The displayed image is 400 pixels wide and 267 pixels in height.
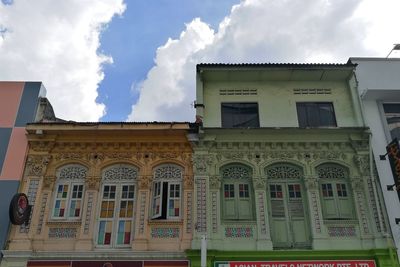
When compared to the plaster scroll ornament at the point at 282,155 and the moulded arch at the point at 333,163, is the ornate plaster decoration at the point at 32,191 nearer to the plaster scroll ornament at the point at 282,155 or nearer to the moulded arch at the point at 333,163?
the plaster scroll ornament at the point at 282,155

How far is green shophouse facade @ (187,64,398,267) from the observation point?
12.1 metres

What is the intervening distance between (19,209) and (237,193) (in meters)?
6.90

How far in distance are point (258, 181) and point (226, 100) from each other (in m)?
3.47

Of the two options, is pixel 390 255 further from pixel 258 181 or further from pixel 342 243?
pixel 258 181

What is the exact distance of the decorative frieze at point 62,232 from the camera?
12.4 meters

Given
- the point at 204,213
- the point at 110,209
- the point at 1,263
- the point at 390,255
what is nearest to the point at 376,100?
the point at 390,255

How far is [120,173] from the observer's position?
13562mm

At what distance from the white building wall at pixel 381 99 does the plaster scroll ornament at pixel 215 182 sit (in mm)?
5370

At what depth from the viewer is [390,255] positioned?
1166 centimetres

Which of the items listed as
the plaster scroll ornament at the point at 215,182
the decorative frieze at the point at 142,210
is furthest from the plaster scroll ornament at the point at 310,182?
the decorative frieze at the point at 142,210

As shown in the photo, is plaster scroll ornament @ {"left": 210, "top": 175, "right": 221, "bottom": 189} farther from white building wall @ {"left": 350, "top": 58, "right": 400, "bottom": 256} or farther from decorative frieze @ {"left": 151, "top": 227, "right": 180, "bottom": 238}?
white building wall @ {"left": 350, "top": 58, "right": 400, "bottom": 256}

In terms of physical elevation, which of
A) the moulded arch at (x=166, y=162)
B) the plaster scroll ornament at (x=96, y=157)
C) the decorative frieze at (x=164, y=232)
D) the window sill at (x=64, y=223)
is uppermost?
the plaster scroll ornament at (x=96, y=157)

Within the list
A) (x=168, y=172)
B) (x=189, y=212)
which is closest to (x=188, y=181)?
(x=168, y=172)

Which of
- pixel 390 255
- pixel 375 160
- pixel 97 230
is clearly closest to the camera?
pixel 390 255
